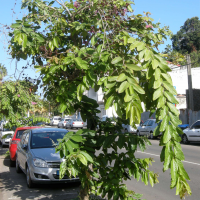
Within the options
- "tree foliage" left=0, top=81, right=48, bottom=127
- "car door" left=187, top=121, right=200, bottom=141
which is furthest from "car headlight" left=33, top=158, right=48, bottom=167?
"car door" left=187, top=121, right=200, bottom=141

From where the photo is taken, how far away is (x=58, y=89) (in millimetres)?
3549

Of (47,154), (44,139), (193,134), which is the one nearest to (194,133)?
(193,134)

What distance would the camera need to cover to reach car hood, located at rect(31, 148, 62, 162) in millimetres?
7387

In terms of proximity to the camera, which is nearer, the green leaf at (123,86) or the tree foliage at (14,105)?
the green leaf at (123,86)

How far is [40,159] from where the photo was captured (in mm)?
7363

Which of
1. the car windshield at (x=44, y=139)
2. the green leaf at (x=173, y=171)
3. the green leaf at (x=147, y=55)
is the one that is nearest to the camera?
the green leaf at (x=173, y=171)

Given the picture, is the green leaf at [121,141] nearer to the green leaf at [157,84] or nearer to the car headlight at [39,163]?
the green leaf at [157,84]

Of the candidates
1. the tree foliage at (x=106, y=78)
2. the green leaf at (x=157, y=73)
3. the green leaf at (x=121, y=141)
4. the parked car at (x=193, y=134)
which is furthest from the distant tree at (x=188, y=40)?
the green leaf at (x=157, y=73)

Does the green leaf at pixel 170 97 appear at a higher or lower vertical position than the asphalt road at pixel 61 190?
higher

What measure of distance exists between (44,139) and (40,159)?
4.36 feet

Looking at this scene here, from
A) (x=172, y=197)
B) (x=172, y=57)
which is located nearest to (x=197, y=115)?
(x=172, y=197)

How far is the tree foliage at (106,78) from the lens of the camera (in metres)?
2.53

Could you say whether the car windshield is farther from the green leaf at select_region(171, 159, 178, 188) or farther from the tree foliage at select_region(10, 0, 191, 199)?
the green leaf at select_region(171, 159, 178, 188)

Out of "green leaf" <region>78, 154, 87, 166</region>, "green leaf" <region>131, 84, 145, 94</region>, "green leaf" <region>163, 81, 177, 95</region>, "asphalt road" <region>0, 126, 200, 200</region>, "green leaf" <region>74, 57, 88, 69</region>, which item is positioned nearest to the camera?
"green leaf" <region>131, 84, 145, 94</region>
